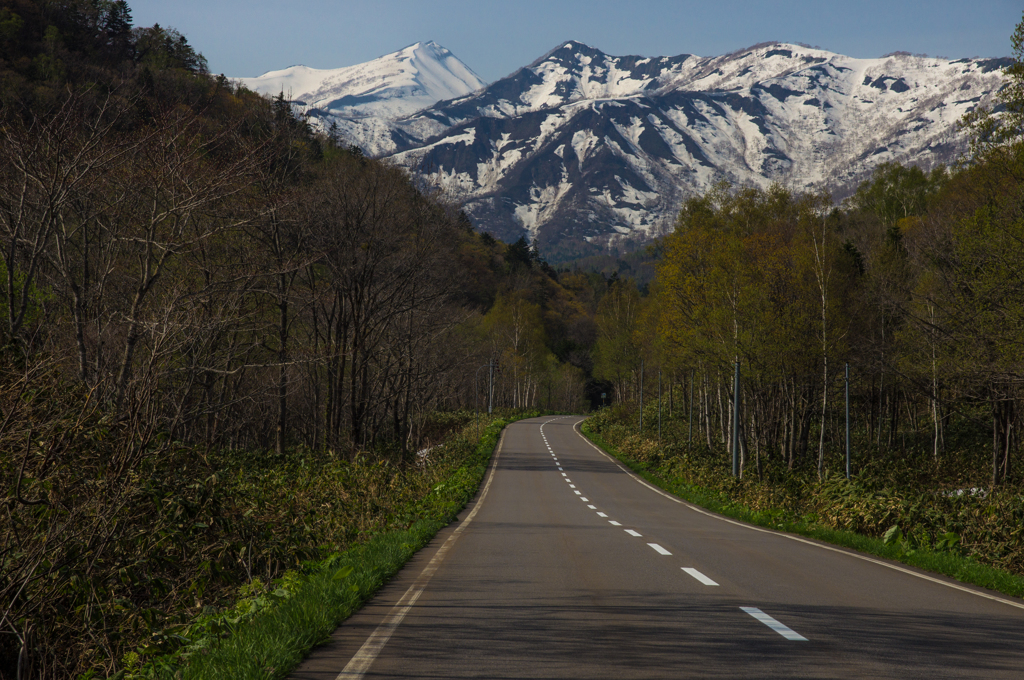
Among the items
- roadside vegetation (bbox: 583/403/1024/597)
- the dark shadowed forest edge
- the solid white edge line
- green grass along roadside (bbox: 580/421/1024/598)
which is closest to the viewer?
the solid white edge line

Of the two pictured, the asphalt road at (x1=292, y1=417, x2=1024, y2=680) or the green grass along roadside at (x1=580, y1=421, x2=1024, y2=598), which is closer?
the asphalt road at (x1=292, y1=417, x2=1024, y2=680)

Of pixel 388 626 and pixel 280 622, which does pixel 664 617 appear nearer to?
pixel 388 626

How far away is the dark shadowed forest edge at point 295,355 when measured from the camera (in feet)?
26.2

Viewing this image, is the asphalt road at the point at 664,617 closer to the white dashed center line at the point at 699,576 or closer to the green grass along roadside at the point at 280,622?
the white dashed center line at the point at 699,576

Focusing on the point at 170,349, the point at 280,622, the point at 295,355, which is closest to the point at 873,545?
the point at 280,622

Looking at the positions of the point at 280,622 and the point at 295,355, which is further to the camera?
the point at 295,355

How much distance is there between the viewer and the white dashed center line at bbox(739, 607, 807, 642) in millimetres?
6082

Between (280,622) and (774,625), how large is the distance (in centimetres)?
395

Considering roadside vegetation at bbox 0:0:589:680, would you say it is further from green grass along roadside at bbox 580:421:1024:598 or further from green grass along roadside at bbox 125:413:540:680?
green grass along roadside at bbox 580:421:1024:598

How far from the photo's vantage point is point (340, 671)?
17.0 ft

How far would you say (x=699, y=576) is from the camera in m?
9.21

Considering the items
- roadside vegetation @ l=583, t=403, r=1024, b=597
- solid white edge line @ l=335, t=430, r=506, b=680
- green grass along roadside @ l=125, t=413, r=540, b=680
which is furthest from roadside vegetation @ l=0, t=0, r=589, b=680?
roadside vegetation @ l=583, t=403, r=1024, b=597

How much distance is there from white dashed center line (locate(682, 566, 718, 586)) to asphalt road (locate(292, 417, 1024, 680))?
0.06 meters

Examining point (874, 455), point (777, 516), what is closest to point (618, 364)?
point (874, 455)
